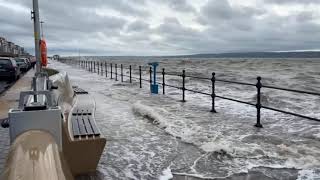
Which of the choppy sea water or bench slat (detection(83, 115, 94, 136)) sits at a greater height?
bench slat (detection(83, 115, 94, 136))

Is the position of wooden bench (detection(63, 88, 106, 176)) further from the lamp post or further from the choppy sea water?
the lamp post

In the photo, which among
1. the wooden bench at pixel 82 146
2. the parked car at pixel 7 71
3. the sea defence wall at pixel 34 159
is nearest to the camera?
the sea defence wall at pixel 34 159

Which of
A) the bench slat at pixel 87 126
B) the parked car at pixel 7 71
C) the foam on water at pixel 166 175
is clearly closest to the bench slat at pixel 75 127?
the bench slat at pixel 87 126

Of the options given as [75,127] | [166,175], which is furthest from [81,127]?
[166,175]

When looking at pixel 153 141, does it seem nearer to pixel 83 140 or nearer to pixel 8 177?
pixel 83 140

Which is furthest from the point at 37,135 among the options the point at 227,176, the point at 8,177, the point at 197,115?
the point at 197,115

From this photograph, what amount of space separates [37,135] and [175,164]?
286 cm

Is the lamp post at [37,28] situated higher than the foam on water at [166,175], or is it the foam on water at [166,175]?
the lamp post at [37,28]

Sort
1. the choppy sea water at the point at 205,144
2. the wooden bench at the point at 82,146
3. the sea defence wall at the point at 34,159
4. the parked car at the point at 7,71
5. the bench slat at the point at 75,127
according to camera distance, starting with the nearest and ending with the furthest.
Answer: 1. the sea defence wall at the point at 34,159
2. the wooden bench at the point at 82,146
3. the bench slat at the point at 75,127
4. the choppy sea water at the point at 205,144
5. the parked car at the point at 7,71

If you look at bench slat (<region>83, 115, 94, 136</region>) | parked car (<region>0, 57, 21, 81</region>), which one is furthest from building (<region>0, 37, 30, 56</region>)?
bench slat (<region>83, 115, 94, 136</region>)

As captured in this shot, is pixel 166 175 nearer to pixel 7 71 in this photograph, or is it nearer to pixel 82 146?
pixel 82 146

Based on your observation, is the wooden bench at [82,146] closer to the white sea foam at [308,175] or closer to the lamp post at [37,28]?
the white sea foam at [308,175]

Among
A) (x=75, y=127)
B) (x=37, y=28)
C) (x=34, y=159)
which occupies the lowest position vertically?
(x=75, y=127)

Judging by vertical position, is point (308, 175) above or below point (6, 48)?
below
